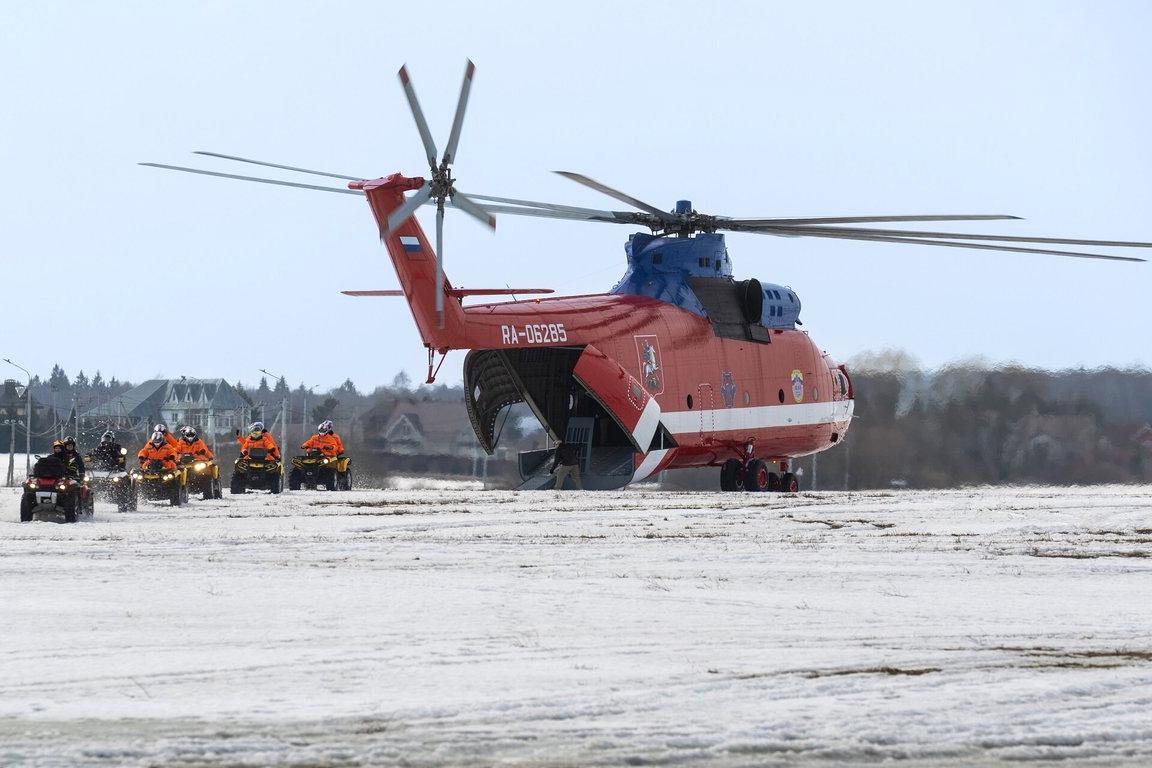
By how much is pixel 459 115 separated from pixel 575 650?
19013 millimetres

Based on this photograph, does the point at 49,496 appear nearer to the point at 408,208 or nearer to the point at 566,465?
the point at 408,208

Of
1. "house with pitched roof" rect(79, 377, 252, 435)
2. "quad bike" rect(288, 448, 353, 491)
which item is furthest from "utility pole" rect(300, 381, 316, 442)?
"house with pitched roof" rect(79, 377, 252, 435)

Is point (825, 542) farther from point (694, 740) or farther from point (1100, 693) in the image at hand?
point (694, 740)

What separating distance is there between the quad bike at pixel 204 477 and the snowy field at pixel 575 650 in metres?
12.9

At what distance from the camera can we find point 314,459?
37875mm

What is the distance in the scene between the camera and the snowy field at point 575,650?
691 centimetres

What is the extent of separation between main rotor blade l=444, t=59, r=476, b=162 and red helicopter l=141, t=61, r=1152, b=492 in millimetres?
45

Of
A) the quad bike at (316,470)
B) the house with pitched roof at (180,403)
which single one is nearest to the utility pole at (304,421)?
the quad bike at (316,470)

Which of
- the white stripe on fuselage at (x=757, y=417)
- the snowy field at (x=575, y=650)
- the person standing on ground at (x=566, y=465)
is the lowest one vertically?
the snowy field at (x=575, y=650)

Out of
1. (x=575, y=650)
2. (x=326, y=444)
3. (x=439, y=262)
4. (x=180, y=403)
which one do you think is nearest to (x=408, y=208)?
(x=439, y=262)

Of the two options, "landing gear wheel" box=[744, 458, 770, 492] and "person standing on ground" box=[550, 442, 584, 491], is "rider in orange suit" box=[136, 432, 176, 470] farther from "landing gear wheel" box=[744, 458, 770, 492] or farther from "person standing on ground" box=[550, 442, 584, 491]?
"landing gear wheel" box=[744, 458, 770, 492]

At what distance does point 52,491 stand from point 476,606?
13198 mm

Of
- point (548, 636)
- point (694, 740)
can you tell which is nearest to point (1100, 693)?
point (694, 740)

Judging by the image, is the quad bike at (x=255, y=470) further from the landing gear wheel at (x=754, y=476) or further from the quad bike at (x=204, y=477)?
the landing gear wheel at (x=754, y=476)
